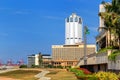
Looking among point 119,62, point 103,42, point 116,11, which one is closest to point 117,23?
point 116,11

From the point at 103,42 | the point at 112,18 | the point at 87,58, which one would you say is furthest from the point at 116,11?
the point at 103,42

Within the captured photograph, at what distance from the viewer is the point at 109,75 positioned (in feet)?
88.4

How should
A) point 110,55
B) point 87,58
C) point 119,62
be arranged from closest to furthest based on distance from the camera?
point 119,62 → point 110,55 → point 87,58

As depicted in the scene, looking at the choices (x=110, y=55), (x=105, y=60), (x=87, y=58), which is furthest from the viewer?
(x=87, y=58)

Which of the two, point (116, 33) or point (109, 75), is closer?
point (109, 75)

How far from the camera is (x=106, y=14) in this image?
51.2 meters

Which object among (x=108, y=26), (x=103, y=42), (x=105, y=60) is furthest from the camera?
(x=103, y=42)

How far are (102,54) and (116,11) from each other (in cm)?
567

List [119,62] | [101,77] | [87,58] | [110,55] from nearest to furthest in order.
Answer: [101,77], [119,62], [110,55], [87,58]

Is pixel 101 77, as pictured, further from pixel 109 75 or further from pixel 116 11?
pixel 116 11

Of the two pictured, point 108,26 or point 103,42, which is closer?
point 108,26

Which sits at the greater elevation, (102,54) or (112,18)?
(112,18)

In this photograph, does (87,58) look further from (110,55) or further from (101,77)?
(101,77)

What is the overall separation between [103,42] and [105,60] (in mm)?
33570
